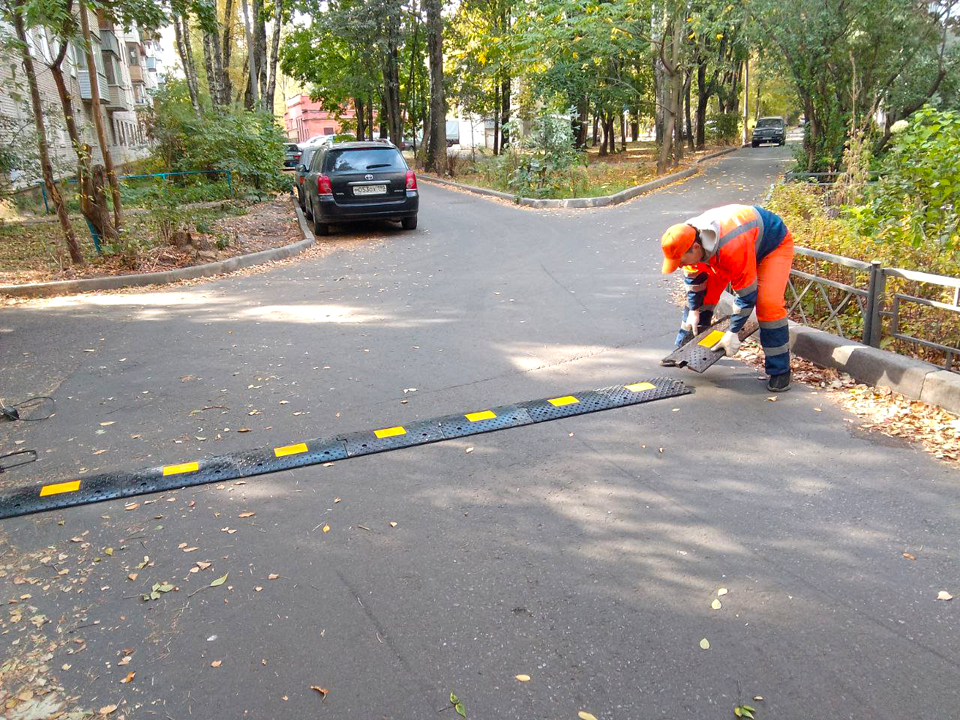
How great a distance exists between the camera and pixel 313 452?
4824 mm

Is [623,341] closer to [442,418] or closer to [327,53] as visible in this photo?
[442,418]

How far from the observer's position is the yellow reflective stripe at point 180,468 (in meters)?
4.61

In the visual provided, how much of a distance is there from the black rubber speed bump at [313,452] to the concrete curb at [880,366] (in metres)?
1.22

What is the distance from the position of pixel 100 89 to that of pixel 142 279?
26.6 metres

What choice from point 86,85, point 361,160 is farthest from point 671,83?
point 86,85

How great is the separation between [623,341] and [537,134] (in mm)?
13506

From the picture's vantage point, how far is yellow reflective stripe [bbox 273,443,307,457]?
484 centimetres

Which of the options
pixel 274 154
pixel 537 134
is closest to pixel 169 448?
pixel 537 134

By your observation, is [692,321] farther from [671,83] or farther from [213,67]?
[213,67]

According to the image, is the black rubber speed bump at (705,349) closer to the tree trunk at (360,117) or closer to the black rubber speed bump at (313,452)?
the black rubber speed bump at (313,452)

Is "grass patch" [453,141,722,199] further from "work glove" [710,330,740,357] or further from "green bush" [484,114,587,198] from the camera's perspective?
"work glove" [710,330,740,357]

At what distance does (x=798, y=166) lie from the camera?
64.2 feet

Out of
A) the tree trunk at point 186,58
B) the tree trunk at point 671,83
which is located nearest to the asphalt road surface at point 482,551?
the tree trunk at point 671,83

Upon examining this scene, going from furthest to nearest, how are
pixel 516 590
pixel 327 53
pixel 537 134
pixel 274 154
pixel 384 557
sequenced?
1. pixel 327 53
2. pixel 274 154
3. pixel 537 134
4. pixel 384 557
5. pixel 516 590
